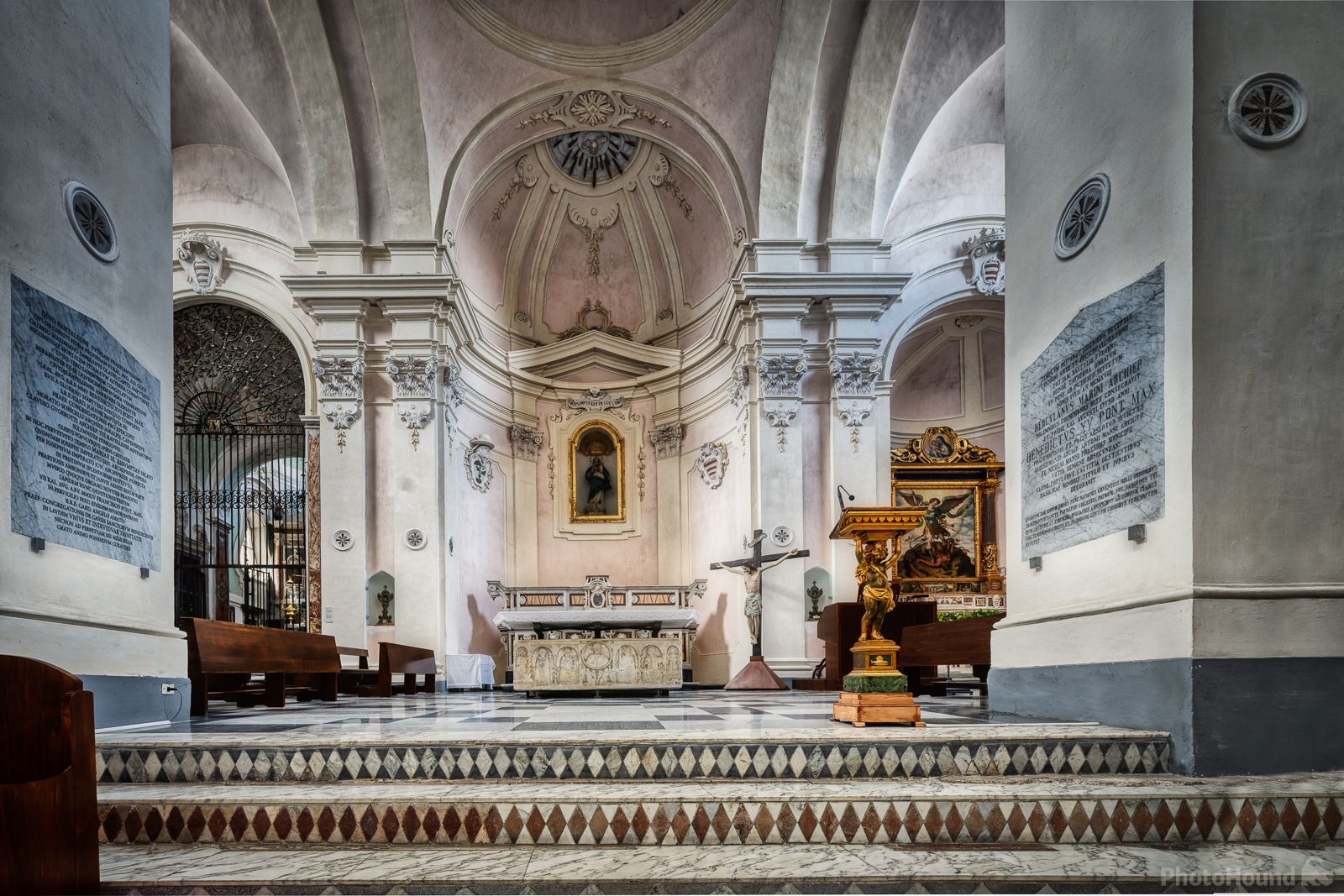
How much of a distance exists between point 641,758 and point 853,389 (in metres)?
8.50

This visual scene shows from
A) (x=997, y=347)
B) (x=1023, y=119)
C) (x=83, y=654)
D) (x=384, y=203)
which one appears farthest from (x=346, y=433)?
(x=997, y=347)

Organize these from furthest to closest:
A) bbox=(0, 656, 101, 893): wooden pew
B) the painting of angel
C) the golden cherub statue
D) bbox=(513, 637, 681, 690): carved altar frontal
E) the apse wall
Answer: the painting of angel, bbox=(513, 637, 681, 690): carved altar frontal, the golden cherub statue, the apse wall, bbox=(0, 656, 101, 893): wooden pew

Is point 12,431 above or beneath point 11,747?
above

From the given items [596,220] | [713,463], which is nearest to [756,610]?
[713,463]

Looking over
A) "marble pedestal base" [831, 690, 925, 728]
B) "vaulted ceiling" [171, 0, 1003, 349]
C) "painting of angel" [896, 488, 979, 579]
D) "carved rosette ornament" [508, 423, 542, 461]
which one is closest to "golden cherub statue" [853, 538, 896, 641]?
"marble pedestal base" [831, 690, 925, 728]

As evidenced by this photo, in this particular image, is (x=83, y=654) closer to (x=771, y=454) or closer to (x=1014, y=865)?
(x=1014, y=865)

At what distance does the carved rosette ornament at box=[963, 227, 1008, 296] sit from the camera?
1251 centimetres

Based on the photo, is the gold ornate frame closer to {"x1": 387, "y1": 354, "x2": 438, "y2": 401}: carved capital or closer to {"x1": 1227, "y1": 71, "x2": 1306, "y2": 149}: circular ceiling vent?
{"x1": 387, "y1": 354, "x2": 438, "y2": 401}: carved capital

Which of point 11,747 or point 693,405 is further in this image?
point 693,405

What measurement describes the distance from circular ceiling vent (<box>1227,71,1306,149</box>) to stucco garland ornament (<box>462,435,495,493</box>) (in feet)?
34.2

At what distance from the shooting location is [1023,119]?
209 inches

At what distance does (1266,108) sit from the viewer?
3.75m

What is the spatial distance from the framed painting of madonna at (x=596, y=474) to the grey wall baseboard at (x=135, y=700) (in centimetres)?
927

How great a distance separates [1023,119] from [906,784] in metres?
3.88
